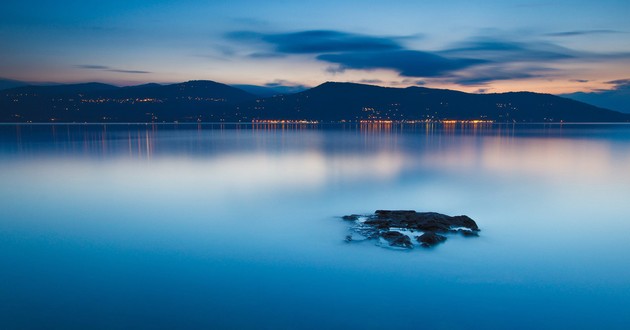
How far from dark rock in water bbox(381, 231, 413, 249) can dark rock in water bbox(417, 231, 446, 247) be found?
0.27m

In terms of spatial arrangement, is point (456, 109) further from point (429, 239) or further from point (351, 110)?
point (429, 239)

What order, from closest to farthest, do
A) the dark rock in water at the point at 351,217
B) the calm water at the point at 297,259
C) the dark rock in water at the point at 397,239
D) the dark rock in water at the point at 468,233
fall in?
the calm water at the point at 297,259 < the dark rock in water at the point at 397,239 < the dark rock in water at the point at 468,233 < the dark rock in water at the point at 351,217

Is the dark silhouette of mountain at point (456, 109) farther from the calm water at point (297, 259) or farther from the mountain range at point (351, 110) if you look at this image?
the calm water at point (297, 259)

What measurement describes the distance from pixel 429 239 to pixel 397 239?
25.8 inches

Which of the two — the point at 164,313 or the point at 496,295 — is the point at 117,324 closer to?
the point at 164,313

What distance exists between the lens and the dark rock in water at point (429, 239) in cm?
873

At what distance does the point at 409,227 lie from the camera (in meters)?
9.83

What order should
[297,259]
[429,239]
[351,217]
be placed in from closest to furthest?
[297,259]
[429,239]
[351,217]

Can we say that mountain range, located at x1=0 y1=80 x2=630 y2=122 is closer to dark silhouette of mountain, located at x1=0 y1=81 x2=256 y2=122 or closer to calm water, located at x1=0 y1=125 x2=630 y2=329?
dark silhouette of mountain, located at x1=0 y1=81 x2=256 y2=122

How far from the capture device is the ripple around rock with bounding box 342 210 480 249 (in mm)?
8859

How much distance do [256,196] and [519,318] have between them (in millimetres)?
10407

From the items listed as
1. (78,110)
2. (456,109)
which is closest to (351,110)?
(456,109)

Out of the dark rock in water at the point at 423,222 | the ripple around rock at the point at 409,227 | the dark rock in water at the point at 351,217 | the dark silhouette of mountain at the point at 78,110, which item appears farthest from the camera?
the dark silhouette of mountain at the point at 78,110

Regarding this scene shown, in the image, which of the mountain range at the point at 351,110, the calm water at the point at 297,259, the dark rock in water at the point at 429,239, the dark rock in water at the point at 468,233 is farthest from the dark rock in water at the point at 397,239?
the mountain range at the point at 351,110
